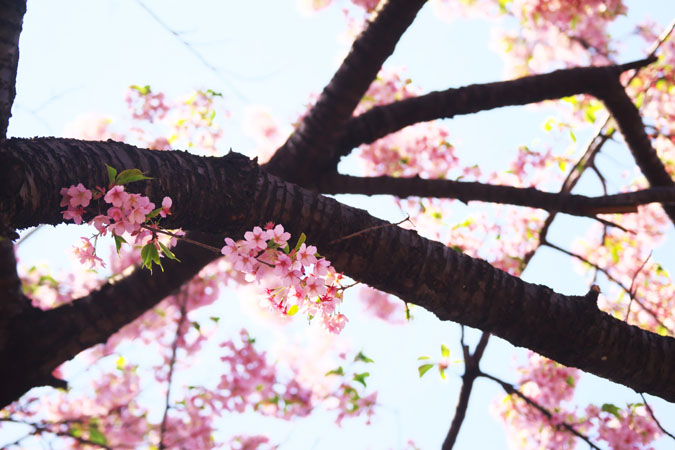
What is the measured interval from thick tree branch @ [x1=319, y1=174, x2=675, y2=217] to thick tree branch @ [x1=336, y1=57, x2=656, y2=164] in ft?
0.53

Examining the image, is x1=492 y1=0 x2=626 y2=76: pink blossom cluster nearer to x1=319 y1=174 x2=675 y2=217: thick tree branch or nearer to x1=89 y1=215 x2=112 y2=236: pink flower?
x1=319 y1=174 x2=675 y2=217: thick tree branch

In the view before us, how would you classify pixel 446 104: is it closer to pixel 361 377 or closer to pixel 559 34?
pixel 361 377

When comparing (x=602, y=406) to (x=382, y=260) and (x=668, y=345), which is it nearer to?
(x=668, y=345)

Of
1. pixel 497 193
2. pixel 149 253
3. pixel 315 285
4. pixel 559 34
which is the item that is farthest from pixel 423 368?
pixel 559 34

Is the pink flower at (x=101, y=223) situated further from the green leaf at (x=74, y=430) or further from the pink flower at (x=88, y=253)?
the green leaf at (x=74, y=430)

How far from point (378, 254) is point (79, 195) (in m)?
0.90

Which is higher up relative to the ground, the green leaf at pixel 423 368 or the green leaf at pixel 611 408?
the green leaf at pixel 611 408

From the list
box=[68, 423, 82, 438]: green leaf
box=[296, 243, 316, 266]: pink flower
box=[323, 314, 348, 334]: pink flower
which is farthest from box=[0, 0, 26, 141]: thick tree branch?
box=[68, 423, 82, 438]: green leaf

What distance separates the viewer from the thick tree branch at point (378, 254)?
1455 millimetres

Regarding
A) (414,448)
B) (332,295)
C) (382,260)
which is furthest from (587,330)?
(414,448)

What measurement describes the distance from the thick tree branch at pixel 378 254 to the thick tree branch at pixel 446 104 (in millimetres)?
1106

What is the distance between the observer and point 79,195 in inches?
54.1

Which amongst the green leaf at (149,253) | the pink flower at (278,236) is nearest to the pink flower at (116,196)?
the green leaf at (149,253)

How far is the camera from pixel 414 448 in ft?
16.8
